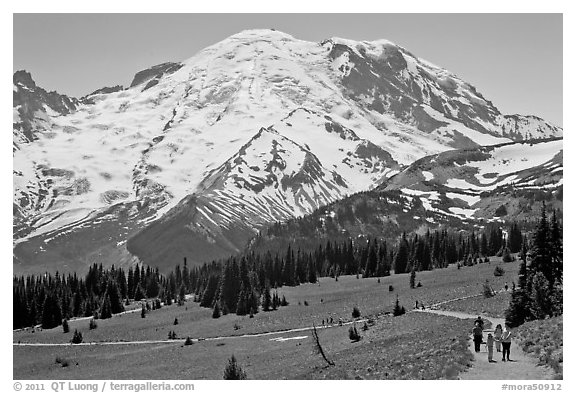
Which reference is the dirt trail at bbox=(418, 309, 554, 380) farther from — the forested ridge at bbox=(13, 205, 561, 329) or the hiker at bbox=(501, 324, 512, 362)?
the forested ridge at bbox=(13, 205, 561, 329)

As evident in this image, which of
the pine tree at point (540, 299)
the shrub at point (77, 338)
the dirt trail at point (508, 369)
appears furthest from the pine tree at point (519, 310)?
the shrub at point (77, 338)

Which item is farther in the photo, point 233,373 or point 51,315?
point 51,315

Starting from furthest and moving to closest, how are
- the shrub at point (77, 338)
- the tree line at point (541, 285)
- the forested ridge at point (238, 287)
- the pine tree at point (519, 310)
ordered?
1. the forested ridge at point (238, 287)
2. the shrub at point (77, 338)
3. the pine tree at point (519, 310)
4. the tree line at point (541, 285)

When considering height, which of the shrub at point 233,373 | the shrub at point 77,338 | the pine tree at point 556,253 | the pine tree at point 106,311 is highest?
the pine tree at point 556,253

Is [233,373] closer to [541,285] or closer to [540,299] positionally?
[540,299]

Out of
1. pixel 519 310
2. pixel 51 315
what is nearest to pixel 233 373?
pixel 519 310

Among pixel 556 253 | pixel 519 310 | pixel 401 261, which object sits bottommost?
pixel 519 310

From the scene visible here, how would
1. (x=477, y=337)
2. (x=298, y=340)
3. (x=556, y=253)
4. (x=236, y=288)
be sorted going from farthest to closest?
1. (x=236, y=288)
2. (x=298, y=340)
3. (x=556, y=253)
4. (x=477, y=337)

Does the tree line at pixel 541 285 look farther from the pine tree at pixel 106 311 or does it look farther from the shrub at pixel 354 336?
the pine tree at pixel 106 311

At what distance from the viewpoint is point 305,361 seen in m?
70.6

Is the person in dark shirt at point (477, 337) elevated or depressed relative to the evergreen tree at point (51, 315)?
elevated

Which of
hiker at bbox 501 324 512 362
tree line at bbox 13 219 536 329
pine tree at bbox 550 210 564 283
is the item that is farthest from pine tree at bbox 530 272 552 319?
tree line at bbox 13 219 536 329
